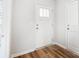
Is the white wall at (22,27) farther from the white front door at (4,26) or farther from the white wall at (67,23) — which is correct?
the white wall at (67,23)

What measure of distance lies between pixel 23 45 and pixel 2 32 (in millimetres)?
1112

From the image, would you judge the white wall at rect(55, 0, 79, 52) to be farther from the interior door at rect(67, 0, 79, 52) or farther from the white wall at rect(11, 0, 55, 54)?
the white wall at rect(11, 0, 55, 54)

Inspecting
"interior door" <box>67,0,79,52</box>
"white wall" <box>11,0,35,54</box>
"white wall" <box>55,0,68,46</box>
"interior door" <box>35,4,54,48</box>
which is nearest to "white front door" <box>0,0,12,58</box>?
"white wall" <box>11,0,35,54</box>

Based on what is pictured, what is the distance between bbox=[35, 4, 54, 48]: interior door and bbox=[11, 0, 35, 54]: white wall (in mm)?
269

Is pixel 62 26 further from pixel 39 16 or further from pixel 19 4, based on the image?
pixel 19 4

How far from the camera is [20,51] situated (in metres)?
3.10

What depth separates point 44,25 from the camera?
3.83m

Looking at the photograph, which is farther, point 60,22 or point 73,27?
point 60,22

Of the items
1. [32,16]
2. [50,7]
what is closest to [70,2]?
[50,7]

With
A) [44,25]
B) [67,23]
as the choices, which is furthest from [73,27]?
[44,25]

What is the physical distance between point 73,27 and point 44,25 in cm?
123

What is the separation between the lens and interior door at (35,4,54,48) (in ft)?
11.8

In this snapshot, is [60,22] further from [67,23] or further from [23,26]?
[23,26]

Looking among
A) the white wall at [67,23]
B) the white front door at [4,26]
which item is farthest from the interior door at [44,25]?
the white front door at [4,26]
